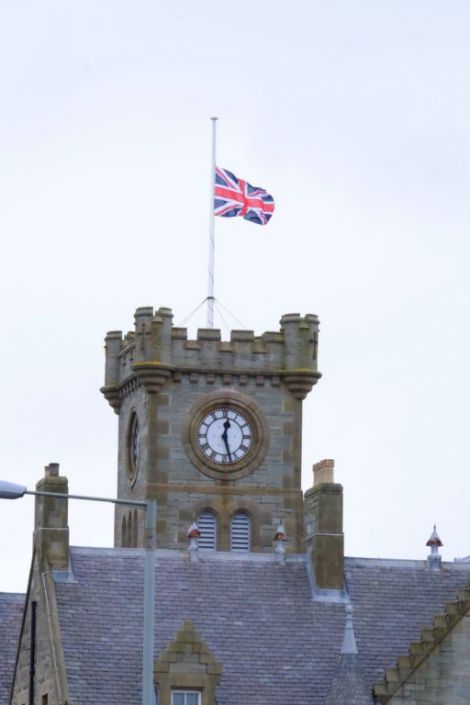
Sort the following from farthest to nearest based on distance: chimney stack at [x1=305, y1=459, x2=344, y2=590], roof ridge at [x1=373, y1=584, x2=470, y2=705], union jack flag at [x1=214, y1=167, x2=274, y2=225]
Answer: union jack flag at [x1=214, y1=167, x2=274, y2=225]
chimney stack at [x1=305, y1=459, x2=344, y2=590]
roof ridge at [x1=373, y1=584, x2=470, y2=705]

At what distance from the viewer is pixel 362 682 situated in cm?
7544

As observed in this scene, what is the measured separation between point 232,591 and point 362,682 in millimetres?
5444

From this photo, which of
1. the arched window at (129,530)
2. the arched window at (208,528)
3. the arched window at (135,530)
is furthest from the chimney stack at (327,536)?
the arched window at (129,530)

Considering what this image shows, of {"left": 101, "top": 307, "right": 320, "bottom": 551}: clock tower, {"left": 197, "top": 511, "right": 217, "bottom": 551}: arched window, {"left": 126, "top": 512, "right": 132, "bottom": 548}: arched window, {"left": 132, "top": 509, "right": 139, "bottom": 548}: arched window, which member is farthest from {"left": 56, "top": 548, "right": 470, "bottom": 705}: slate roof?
{"left": 126, "top": 512, "right": 132, "bottom": 548}: arched window

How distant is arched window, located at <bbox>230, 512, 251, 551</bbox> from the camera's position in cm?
9825

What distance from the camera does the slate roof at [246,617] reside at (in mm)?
76000

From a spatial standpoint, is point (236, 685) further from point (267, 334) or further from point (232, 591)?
point (267, 334)

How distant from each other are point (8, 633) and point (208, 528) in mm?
10734

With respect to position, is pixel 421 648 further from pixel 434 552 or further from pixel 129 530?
Answer: pixel 129 530

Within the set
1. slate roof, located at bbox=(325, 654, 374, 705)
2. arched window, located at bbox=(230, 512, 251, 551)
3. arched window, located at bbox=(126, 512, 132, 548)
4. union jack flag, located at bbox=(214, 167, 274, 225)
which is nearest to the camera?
slate roof, located at bbox=(325, 654, 374, 705)

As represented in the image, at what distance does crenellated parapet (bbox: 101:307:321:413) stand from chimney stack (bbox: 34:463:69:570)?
20.2 metres

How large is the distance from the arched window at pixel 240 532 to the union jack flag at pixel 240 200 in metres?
9.76

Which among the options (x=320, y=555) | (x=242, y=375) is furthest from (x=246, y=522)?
(x=320, y=555)

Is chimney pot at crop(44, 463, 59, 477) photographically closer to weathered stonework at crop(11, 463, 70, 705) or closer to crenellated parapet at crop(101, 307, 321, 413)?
weathered stonework at crop(11, 463, 70, 705)
